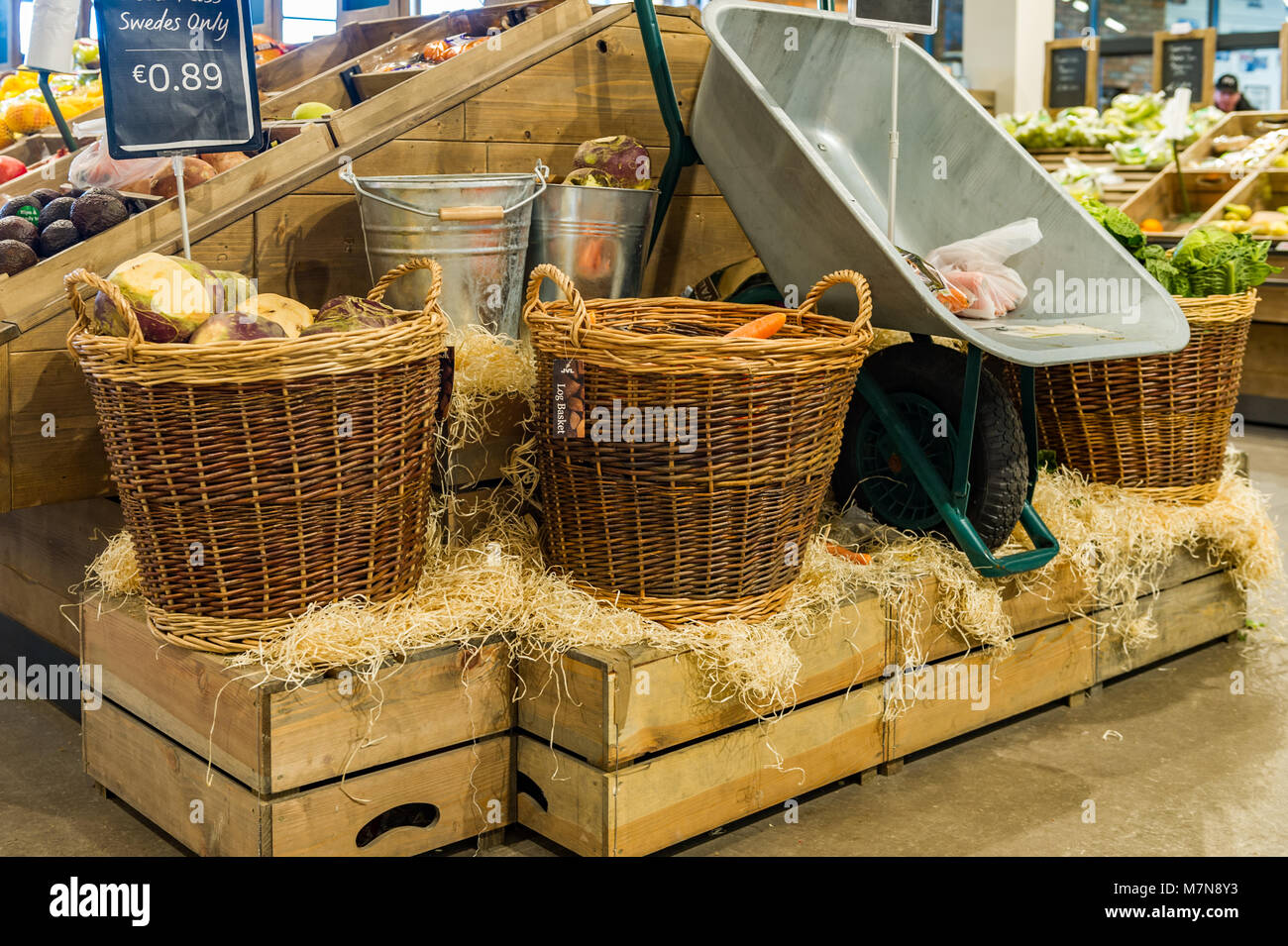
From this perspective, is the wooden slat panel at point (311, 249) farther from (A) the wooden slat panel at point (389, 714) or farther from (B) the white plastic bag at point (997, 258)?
(B) the white plastic bag at point (997, 258)

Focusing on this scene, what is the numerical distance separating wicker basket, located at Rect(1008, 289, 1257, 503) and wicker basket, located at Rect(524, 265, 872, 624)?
44.3 inches

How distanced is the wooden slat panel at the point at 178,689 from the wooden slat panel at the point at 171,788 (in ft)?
0.10

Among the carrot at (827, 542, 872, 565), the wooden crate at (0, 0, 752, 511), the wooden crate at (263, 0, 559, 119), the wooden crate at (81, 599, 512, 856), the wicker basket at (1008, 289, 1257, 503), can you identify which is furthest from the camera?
the wooden crate at (263, 0, 559, 119)

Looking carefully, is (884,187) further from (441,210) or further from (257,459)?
(257,459)

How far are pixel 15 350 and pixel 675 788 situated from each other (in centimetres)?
149

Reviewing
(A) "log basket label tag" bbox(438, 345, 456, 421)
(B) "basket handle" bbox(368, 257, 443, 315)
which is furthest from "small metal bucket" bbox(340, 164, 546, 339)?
(A) "log basket label tag" bbox(438, 345, 456, 421)

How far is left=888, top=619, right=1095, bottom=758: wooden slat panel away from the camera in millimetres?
2688

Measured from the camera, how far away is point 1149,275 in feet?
9.96

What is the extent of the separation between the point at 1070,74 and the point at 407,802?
27.3 ft

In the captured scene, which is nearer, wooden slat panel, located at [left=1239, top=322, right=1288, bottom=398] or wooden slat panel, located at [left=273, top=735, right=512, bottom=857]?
wooden slat panel, located at [left=273, top=735, right=512, bottom=857]

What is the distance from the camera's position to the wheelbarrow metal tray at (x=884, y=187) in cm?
256

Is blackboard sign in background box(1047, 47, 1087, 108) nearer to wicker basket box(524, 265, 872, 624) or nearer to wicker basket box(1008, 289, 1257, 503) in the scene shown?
wicker basket box(1008, 289, 1257, 503)

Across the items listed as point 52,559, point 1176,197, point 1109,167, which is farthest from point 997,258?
point 1109,167

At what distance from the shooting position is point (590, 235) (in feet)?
9.50
